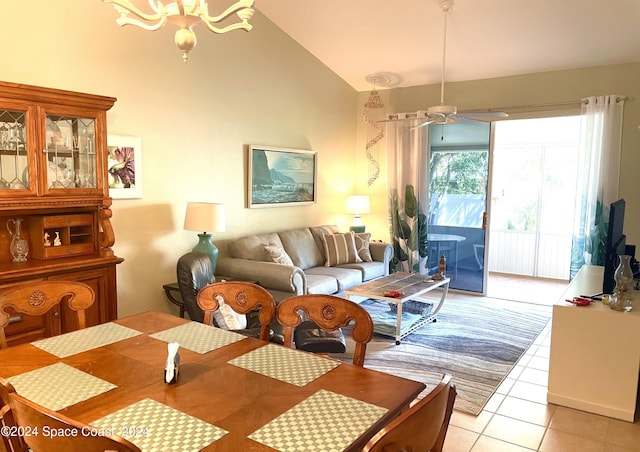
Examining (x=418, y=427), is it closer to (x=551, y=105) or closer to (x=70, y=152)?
(x=70, y=152)

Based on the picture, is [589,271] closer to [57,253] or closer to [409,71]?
[409,71]

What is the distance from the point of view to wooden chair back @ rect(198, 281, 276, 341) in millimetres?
2301

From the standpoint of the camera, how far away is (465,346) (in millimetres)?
4449

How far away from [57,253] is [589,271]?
185 inches

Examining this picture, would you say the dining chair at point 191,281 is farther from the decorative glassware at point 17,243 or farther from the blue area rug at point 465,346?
the blue area rug at point 465,346

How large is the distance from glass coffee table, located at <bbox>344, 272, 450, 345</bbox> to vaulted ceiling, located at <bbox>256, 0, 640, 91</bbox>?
8.66ft

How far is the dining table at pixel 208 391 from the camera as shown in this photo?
4.38 feet

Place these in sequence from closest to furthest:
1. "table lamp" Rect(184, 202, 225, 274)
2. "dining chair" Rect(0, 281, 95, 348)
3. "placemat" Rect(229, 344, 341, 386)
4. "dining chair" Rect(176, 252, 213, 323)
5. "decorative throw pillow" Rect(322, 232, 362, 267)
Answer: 1. "placemat" Rect(229, 344, 341, 386)
2. "dining chair" Rect(0, 281, 95, 348)
3. "dining chair" Rect(176, 252, 213, 323)
4. "table lamp" Rect(184, 202, 225, 274)
5. "decorative throw pillow" Rect(322, 232, 362, 267)

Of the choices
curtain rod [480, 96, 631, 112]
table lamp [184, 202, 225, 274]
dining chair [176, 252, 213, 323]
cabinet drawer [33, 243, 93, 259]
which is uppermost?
curtain rod [480, 96, 631, 112]

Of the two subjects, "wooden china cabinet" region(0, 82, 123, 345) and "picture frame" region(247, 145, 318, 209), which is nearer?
"wooden china cabinet" region(0, 82, 123, 345)

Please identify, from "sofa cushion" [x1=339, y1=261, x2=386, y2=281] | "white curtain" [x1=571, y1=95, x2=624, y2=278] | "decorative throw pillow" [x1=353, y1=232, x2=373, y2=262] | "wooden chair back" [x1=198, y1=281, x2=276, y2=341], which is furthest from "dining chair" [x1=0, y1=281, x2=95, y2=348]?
"white curtain" [x1=571, y1=95, x2=624, y2=278]

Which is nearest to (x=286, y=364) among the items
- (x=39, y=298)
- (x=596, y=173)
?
(x=39, y=298)

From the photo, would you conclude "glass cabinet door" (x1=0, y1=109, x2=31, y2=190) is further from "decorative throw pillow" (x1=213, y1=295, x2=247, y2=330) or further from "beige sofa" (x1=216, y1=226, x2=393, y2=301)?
"beige sofa" (x1=216, y1=226, x2=393, y2=301)

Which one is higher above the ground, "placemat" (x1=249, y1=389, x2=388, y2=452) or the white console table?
"placemat" (x1=249, y1=389, x2=388, y2=452)
